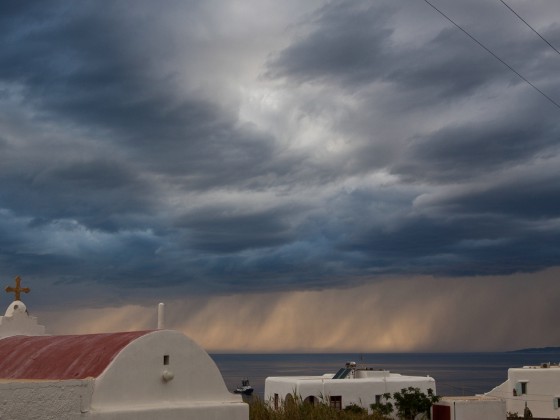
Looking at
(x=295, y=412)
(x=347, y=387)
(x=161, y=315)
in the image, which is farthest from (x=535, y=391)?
(x=161, y=315)

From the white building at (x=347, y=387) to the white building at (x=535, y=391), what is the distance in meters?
11.2

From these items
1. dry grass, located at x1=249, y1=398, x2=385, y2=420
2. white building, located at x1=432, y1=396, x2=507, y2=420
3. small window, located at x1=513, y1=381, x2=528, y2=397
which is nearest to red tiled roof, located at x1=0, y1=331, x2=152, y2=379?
dry grass, located at x1=249, y1=398, x2=385, y2=420

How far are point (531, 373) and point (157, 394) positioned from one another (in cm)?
3947

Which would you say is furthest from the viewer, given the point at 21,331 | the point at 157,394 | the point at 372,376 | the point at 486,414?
the point at 372,376

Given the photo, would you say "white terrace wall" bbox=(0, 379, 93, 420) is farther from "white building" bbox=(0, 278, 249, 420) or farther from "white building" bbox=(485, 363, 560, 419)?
"white building" bbox=(485, 363, 560, 419)

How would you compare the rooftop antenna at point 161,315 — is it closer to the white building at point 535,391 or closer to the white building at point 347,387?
the white building at point 347,387

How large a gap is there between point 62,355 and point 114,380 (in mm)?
2701

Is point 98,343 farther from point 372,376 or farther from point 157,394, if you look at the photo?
point 372,376

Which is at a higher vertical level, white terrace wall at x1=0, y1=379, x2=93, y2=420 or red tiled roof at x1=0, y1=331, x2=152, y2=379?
red tiled roof at x1=0, y1=331, x2=152, y2=379

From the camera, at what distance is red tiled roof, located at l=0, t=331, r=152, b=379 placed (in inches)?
804

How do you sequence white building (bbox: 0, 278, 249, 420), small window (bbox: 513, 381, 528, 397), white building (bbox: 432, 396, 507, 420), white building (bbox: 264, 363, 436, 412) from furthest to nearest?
small window (bbox: 513, 381, 528, 397) < white building (bbox: 264, 363, 436, 412) < white building (bbox: 432, 396, 507, 420) < white building (bbox: 0, 278, 249, 420)

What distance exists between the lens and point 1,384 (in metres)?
17.8

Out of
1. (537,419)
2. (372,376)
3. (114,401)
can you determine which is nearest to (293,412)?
(114,401)

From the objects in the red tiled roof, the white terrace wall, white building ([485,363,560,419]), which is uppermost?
the red tiled roof
